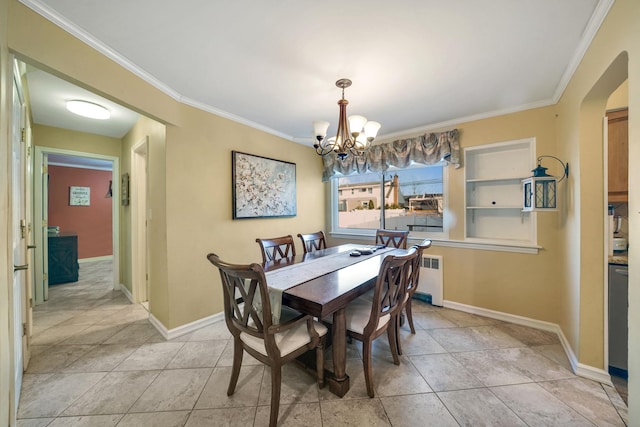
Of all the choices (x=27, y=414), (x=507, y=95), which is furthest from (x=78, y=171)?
(x=507, y=95)

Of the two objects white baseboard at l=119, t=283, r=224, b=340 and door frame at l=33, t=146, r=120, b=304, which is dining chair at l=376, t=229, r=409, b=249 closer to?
white baseboard at l=119, t=283, r=224, b=340

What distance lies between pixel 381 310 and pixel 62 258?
5.38 meters

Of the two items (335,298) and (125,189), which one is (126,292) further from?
(335,298)

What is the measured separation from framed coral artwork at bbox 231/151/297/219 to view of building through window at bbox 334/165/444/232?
A: 1037mm

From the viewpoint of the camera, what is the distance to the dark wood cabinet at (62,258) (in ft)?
13.0

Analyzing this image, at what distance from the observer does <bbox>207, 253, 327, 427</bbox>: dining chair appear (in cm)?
127

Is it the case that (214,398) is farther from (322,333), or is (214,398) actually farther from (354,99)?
(354,99)

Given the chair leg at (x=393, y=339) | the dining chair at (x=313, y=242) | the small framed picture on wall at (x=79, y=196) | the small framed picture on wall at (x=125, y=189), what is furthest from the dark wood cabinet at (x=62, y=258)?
the chair leg at (x=393, y=339)

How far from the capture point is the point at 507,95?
2.29 metres

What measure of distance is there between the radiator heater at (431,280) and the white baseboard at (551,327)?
0.14 metres

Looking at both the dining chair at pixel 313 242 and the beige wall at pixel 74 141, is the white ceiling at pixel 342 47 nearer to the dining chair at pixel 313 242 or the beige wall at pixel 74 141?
the beige wall at pixel 74 141

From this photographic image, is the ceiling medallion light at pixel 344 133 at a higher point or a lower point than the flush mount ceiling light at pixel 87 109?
lower

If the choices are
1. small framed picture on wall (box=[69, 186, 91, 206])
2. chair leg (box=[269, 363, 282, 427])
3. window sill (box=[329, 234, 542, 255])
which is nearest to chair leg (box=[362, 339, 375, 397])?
chair leg (box=[269, 363, 282, 427])

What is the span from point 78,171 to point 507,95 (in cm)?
811
